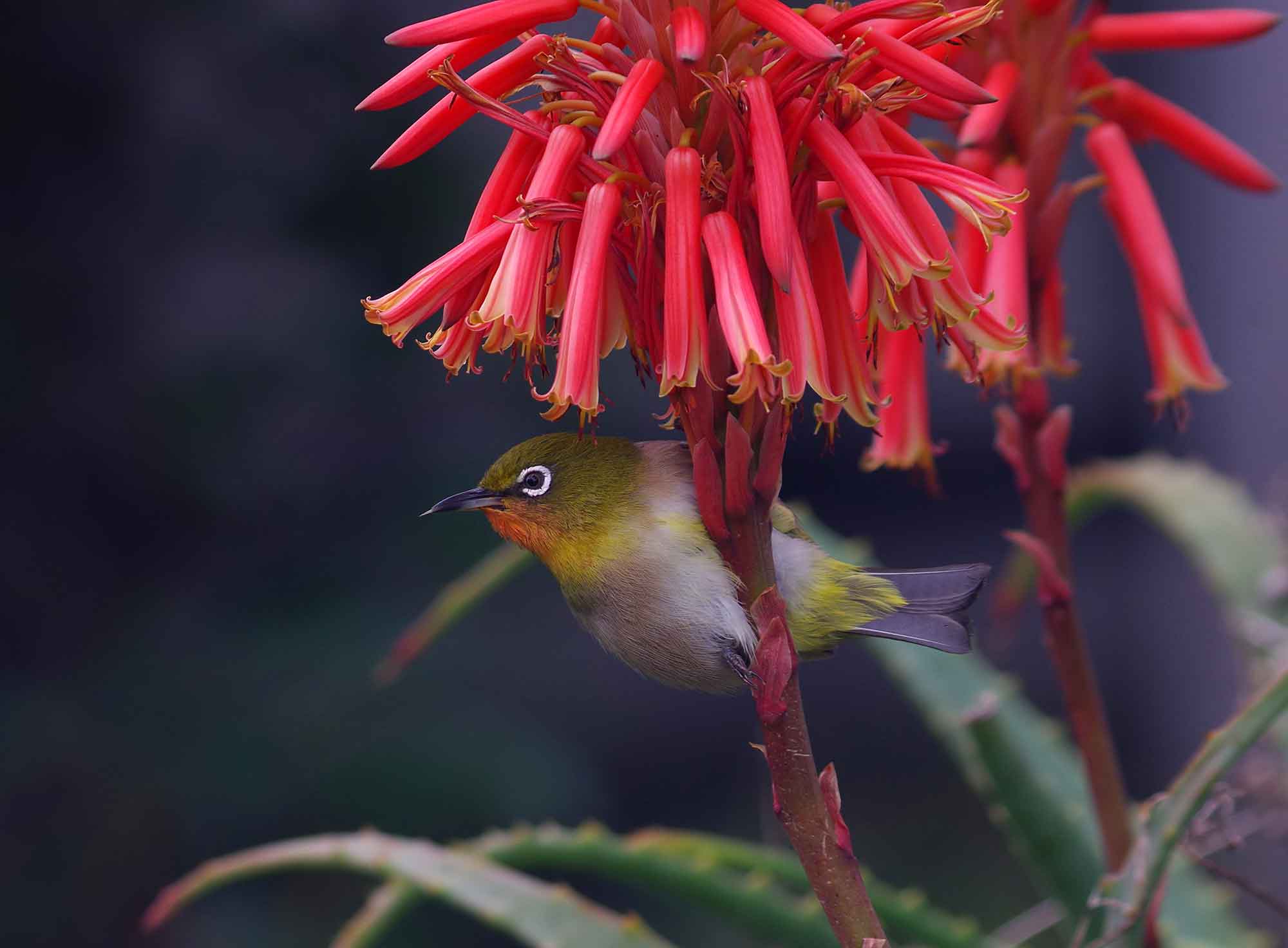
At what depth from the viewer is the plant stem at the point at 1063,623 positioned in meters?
0.74

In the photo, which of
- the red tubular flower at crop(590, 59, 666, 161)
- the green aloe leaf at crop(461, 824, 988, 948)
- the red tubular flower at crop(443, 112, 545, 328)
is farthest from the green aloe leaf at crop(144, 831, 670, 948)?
the red tubular flower at crop(590, 59, 666, 161)

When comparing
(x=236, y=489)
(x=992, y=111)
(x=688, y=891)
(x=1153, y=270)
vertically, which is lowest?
(x=688, y=891)

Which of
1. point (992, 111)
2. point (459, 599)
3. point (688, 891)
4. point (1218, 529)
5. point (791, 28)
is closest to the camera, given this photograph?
point (791, 28)

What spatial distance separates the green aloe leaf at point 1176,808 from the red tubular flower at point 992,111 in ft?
1.12

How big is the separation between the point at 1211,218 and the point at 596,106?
7.47 feet

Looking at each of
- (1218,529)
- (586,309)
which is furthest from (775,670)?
(1218,529)

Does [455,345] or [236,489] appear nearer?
[455,345]

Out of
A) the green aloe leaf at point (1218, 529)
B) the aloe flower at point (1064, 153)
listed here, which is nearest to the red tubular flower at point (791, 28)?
the aloe flower at point (1064, 153)

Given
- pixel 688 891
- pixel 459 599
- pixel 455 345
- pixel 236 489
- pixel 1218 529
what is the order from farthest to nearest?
pixel 236 489 → pixel 1218 529 → pixel 459 599 → pixel 688 891 → pixel 455 345

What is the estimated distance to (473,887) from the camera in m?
0.76

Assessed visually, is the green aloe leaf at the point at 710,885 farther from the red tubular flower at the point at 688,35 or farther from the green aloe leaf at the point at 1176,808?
the red tubular flower at the point at 688,35

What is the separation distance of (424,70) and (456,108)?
2cm

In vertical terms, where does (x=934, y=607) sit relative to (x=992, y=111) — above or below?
below

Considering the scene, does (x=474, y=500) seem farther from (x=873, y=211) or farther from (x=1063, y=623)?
(x=1063, y=623)
